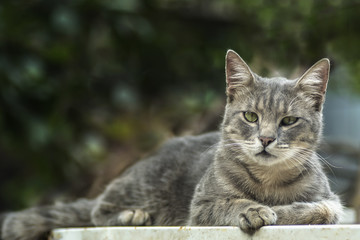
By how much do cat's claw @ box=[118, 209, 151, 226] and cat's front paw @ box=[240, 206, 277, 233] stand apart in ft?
2.37

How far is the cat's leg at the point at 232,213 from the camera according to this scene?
1702mm

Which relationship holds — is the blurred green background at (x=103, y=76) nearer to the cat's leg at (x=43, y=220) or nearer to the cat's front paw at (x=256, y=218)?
the cat's leg at (x=43, y=220)

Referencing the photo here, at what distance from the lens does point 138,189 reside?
2.55m

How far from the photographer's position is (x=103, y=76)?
4.30 meters

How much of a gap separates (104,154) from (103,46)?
847 mm

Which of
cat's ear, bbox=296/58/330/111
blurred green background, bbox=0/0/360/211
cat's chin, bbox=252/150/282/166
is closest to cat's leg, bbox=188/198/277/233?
cat's chin, bbox=252/150/282/166

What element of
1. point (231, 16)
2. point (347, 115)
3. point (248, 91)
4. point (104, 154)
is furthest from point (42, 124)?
point (347, 115)

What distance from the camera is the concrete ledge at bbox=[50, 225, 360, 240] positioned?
1552 mm

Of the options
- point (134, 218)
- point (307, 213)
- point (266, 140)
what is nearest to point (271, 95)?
point (266, 140)

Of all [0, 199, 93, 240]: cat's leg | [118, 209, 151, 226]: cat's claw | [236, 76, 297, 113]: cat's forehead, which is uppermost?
[236, 76, 297, 113]: cat's forehead

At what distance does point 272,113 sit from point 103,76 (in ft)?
8.63

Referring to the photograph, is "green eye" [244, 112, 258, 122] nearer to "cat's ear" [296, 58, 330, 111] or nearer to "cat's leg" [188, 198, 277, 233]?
"cat's ear" [296, 58, 330, 111]

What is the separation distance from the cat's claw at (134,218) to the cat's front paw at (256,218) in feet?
2.37

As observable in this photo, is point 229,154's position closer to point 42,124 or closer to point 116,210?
point 116,210
